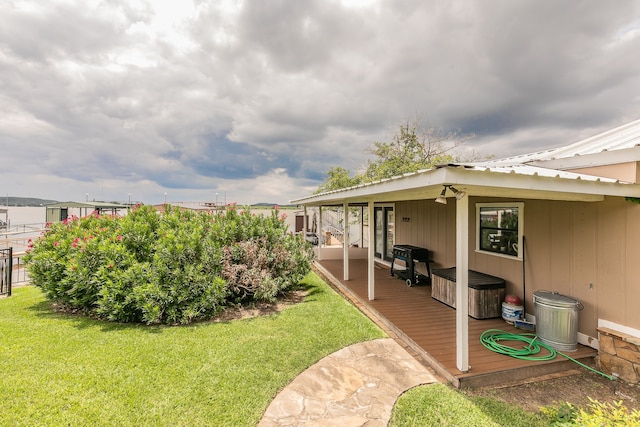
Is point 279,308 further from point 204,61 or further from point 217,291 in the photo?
point 204,61

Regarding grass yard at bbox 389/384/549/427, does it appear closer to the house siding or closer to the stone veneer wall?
the stone veneer wall

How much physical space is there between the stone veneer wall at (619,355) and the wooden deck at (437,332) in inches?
8.0

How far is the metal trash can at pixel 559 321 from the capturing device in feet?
11.8

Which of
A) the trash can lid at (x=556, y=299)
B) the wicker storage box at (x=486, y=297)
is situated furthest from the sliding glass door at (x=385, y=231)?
the trash can lid at (x=556, y=299)

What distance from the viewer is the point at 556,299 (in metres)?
3.72

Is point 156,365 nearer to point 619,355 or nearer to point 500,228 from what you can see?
point 619,355

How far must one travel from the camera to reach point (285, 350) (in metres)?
3.75

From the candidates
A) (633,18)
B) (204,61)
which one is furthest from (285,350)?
(633,18)

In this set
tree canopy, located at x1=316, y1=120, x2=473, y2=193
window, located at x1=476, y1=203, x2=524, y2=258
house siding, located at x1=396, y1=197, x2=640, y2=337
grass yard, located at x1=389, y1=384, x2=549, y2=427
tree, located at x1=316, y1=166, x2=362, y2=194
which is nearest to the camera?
grass yard, located at x1=389, y1=384, x2=549, y2=427

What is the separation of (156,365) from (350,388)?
89.7 inches

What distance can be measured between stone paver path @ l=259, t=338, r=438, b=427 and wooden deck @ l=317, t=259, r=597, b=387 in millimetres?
277

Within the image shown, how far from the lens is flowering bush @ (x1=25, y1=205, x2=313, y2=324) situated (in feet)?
15.5

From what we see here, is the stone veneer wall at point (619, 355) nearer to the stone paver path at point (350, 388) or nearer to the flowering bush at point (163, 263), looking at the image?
the stone paver path at point (350, 388)

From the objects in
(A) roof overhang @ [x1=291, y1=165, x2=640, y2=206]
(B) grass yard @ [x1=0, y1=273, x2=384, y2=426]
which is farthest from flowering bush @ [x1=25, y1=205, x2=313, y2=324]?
(A) roof overhang @ [x1=291, y1=165, x2=640, y2=206]
